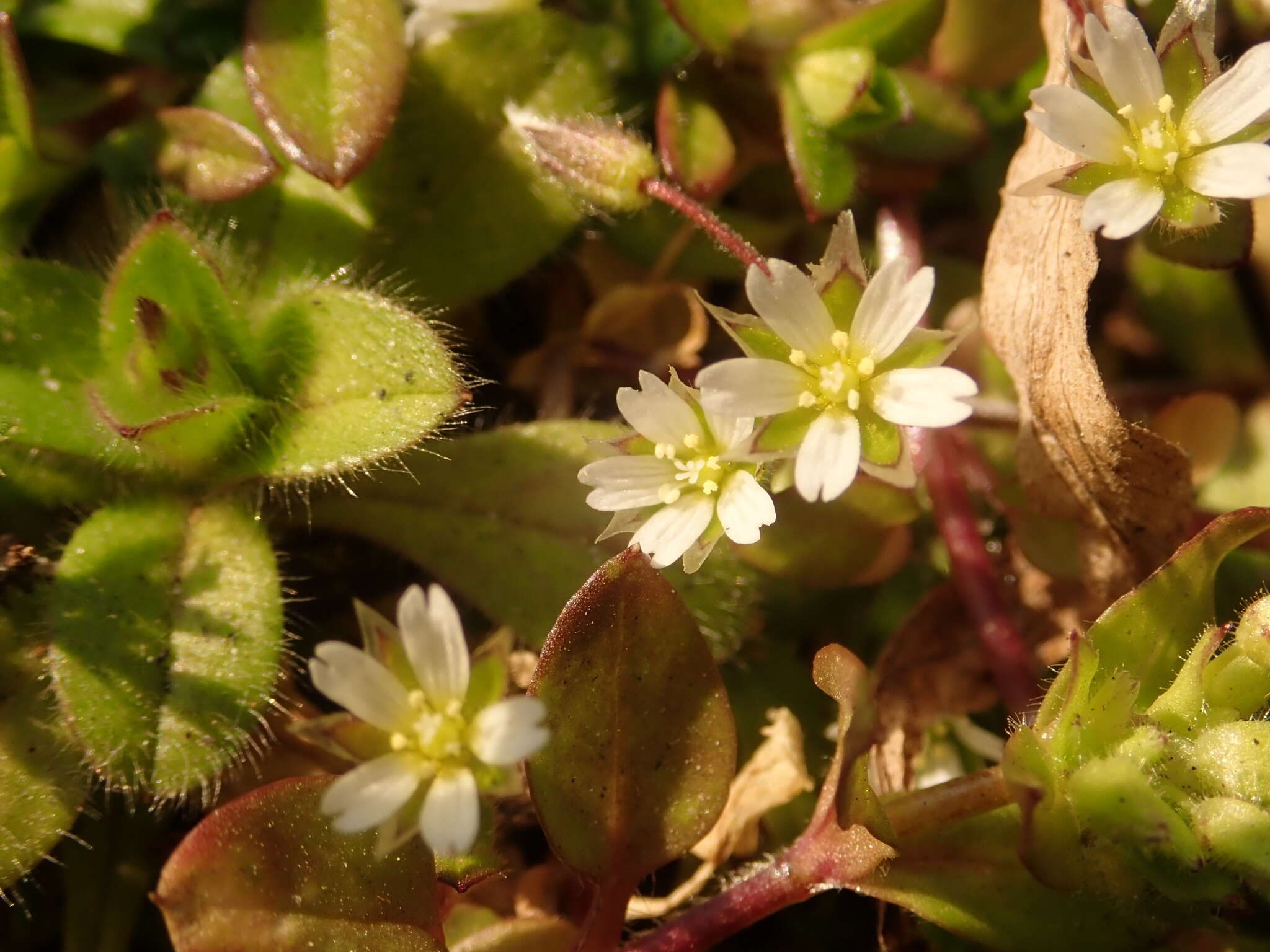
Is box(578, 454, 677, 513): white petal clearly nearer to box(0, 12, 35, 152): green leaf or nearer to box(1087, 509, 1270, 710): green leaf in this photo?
box(1087, 509, 1270, 710): green leaf

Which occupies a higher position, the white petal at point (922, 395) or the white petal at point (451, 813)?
the white petal at point (922, 395)

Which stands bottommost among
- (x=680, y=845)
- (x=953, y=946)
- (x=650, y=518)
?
(x=953, y=946)

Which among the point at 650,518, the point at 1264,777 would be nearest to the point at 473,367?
the point at 650,518

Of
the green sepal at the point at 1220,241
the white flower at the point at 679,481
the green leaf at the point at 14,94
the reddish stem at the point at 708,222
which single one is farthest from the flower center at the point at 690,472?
the green leaf at the point at 14,94

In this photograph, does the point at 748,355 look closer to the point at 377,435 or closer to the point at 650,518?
the point at 650,518

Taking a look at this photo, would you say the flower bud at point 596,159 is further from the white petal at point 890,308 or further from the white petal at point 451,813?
the white petal at point 451,813

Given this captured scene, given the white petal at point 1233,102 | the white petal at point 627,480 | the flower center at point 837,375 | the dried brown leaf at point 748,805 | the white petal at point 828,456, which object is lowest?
the dried brown leaf at point 748,805

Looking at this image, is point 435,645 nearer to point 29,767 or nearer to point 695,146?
point 29,767
